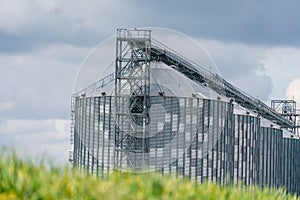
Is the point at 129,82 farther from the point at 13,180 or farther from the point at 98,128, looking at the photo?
the point at 13,180

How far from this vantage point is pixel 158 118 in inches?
2478

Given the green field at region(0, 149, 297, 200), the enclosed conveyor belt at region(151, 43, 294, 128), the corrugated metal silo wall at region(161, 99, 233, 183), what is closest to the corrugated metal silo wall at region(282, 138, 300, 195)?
the enclosed conveyor belt at region(151, 43, 294, 128)

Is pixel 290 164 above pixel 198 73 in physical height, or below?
below

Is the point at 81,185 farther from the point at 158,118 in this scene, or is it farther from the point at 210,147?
the point at 210,147

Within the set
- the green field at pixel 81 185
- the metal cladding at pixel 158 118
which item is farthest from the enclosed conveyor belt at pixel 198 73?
the green field at pixel 81 185

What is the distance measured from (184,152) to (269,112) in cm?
2113

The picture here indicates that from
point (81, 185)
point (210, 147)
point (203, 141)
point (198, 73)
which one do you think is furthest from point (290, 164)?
point (81, 185)

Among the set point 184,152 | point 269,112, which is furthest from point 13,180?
point 269,112

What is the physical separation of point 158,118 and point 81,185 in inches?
2143

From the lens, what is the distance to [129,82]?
200ft

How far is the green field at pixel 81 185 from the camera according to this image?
27.0ft

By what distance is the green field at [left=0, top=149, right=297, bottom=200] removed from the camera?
823 cm

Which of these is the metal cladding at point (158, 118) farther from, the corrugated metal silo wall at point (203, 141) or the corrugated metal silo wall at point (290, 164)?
the corrugated metal silo wall at point (290, 164)

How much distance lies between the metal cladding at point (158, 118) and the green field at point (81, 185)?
1875 inches
